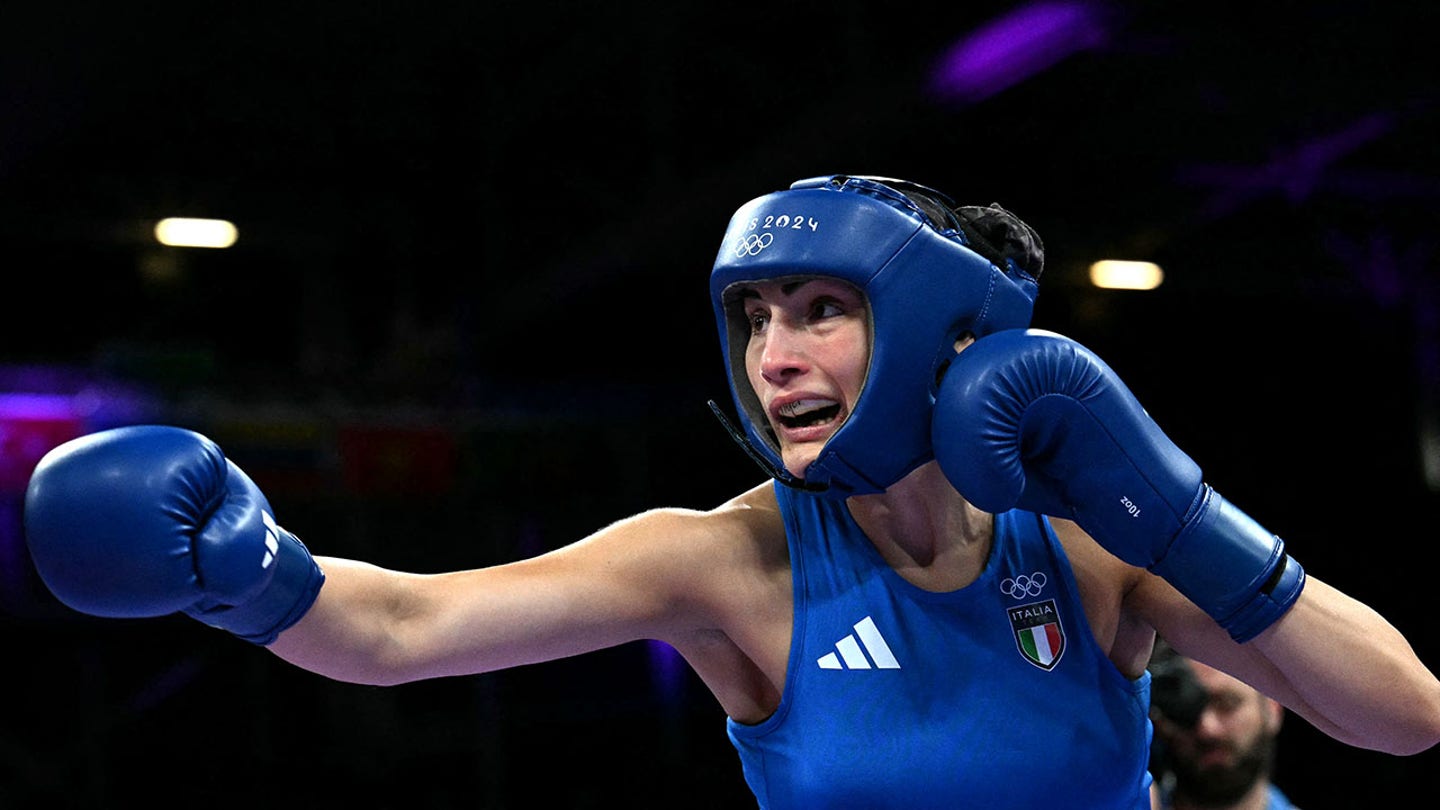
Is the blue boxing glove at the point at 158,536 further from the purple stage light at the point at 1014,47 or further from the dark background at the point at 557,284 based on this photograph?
the purple stage light at the point at 1014,47

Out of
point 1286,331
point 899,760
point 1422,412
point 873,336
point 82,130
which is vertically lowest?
point 899,760

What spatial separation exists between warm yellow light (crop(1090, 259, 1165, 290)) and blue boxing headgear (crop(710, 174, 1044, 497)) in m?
6.39

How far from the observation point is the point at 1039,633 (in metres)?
1.83

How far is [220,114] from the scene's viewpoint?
682 cm

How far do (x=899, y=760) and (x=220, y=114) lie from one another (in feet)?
19.4

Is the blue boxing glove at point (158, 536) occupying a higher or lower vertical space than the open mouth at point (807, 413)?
lower

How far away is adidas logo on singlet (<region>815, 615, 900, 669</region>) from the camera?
1.77 metres

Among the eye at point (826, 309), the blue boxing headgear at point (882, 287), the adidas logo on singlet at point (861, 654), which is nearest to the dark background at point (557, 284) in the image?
the blue boxing headgear at point (882, 287)

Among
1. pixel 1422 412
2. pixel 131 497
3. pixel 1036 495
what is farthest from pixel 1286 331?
pixel 131 497

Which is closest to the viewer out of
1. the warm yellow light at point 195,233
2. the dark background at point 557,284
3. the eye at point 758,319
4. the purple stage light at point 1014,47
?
the eye at point 758,319

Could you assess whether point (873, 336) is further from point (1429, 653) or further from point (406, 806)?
point (1429, 653)

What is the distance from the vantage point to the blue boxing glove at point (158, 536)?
1473 mm

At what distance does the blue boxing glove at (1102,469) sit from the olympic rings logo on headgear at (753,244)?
28 centimetres

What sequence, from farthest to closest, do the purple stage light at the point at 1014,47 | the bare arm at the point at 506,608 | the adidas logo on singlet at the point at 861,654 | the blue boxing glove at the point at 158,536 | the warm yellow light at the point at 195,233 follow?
the warm yellow light at the point at 195,233 < the purple stage light at the point at 1014,47 < the adidas logo on singlet at the point at 861,654 < the bare arm at the point at 506,608 < the blue boxing glove at the point at 158,536
